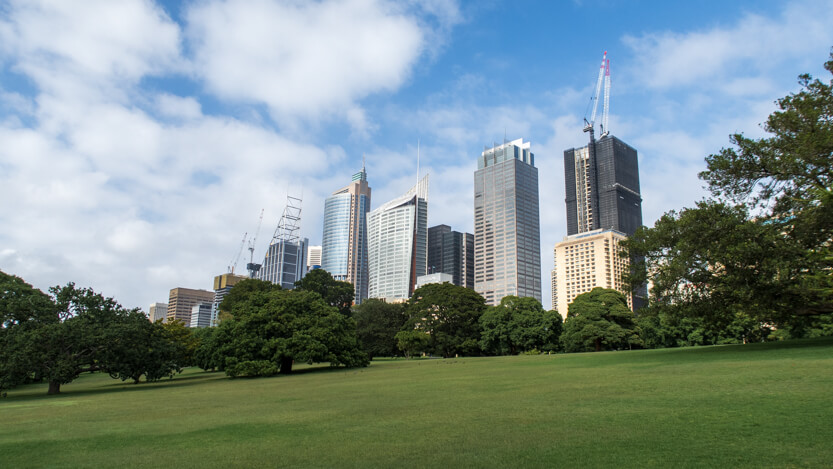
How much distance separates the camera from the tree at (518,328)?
54500 mm

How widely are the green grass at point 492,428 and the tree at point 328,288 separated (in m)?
54.4

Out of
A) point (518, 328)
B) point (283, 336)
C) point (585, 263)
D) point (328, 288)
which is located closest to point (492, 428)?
point (283, 336)

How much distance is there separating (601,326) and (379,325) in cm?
2730

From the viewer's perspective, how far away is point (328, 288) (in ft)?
235

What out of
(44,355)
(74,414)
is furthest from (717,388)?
(44,355)

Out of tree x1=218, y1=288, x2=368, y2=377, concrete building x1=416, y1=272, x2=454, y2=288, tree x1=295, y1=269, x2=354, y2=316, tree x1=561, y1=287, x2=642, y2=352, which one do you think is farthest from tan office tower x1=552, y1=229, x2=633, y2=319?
tree x1=218, y1=288, x2=368, y2=377

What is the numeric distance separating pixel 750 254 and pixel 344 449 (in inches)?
793

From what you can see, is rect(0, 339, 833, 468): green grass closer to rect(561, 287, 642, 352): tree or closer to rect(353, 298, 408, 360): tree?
rect(561, 287, 642, 352): tree

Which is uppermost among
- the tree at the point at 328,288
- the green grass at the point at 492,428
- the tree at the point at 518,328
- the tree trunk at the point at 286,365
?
the tree at the point at 328,288

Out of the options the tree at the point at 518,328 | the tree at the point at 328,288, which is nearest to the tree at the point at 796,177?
the tree at the point at 518,328

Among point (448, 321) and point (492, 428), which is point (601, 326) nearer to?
point (448, 321)

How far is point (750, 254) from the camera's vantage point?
20922 millimetres

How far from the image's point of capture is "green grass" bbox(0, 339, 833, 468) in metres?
6.82

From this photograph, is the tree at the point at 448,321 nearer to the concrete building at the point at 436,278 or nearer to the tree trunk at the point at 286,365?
the tree trunk at the point at 286,365
